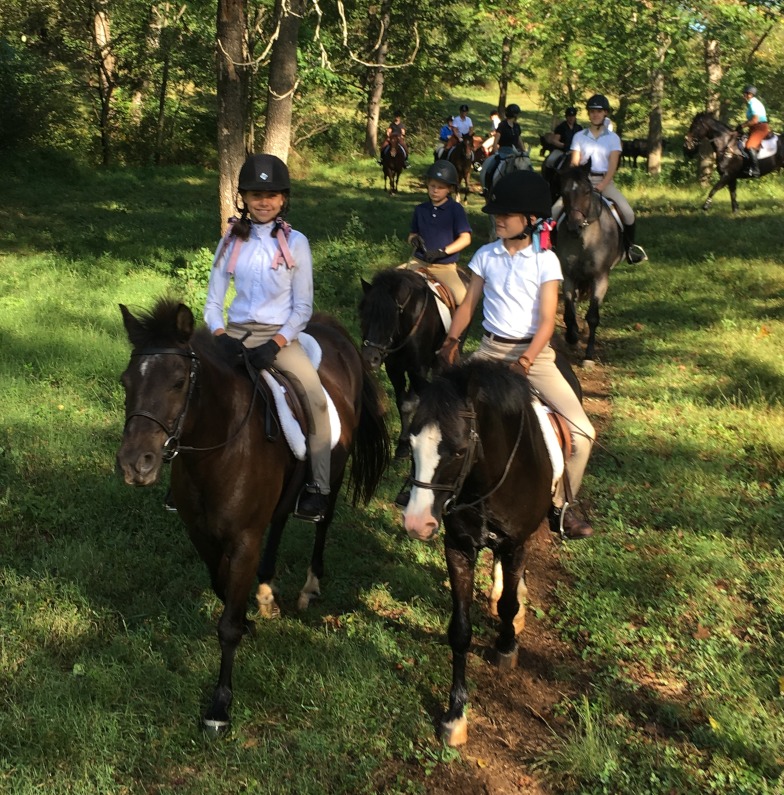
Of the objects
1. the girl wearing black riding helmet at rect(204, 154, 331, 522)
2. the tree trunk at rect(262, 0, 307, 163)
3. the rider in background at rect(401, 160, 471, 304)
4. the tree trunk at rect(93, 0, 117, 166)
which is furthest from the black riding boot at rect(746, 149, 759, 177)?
the tree trunk at rect(93, 0, 117, 166)

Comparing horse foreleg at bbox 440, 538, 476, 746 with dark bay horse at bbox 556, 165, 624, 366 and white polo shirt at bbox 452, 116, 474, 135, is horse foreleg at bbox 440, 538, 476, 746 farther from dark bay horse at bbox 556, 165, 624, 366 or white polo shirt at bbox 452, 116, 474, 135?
white polo shirt at bbox 452, 116, 474, 135

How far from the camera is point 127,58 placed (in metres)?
24.4

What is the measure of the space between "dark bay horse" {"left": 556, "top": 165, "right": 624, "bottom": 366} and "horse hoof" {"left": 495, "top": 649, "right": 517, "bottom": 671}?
6.07 metres

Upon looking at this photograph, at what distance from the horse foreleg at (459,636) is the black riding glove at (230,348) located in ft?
5.34

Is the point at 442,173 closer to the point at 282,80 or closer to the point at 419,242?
the point at 419,242

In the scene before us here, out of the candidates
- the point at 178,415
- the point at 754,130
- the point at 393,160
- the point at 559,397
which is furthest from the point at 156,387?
the point at 393,160

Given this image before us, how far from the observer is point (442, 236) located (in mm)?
8297

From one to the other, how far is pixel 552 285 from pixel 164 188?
66.4 feet

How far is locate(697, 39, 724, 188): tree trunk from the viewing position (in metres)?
19.7

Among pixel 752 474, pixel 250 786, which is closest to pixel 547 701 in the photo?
pixel 250 786

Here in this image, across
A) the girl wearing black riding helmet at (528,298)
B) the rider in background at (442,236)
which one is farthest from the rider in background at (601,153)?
the girl wearing black riding helmet at (528,298)

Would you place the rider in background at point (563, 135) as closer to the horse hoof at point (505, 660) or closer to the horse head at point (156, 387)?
the horse hoof at point (505, 660)

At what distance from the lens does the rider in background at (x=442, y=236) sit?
26.7 feet

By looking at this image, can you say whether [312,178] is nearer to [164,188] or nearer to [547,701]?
[164,188]
